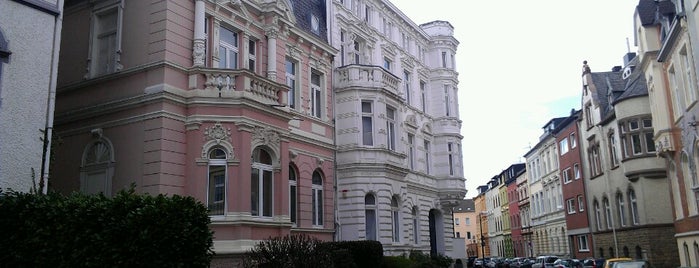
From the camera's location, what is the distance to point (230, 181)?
1599 cm

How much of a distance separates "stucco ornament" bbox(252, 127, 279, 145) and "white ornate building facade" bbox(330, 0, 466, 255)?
6.69m

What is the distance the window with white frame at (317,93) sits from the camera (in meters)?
23.5

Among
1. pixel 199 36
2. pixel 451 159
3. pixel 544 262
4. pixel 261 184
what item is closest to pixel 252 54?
pixel 199 36

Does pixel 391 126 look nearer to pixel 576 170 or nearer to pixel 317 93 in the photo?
pixel 317 93

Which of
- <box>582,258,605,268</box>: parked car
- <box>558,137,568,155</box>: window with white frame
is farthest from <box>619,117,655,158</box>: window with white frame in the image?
<box>558,137,568,155</box>: window with white frame

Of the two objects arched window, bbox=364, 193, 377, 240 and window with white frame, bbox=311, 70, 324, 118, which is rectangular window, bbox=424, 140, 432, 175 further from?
window with white frame, bbox=311, 70, 324, 118

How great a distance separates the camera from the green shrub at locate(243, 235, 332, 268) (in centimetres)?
1282

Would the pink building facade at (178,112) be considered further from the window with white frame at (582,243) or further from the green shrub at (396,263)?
the window with white frame at (582,243)

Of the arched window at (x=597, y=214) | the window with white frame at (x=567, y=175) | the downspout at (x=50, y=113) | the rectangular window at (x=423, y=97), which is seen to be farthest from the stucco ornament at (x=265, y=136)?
the window with white frame at (x=567, y=175)

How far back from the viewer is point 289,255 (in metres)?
13.0

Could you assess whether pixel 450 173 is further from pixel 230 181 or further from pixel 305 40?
pixel 230 181

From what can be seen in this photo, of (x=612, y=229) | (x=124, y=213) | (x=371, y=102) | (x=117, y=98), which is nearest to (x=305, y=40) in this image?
(x=371, y=102)

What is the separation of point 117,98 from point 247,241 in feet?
17.9

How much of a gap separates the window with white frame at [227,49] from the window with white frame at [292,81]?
131 inches
